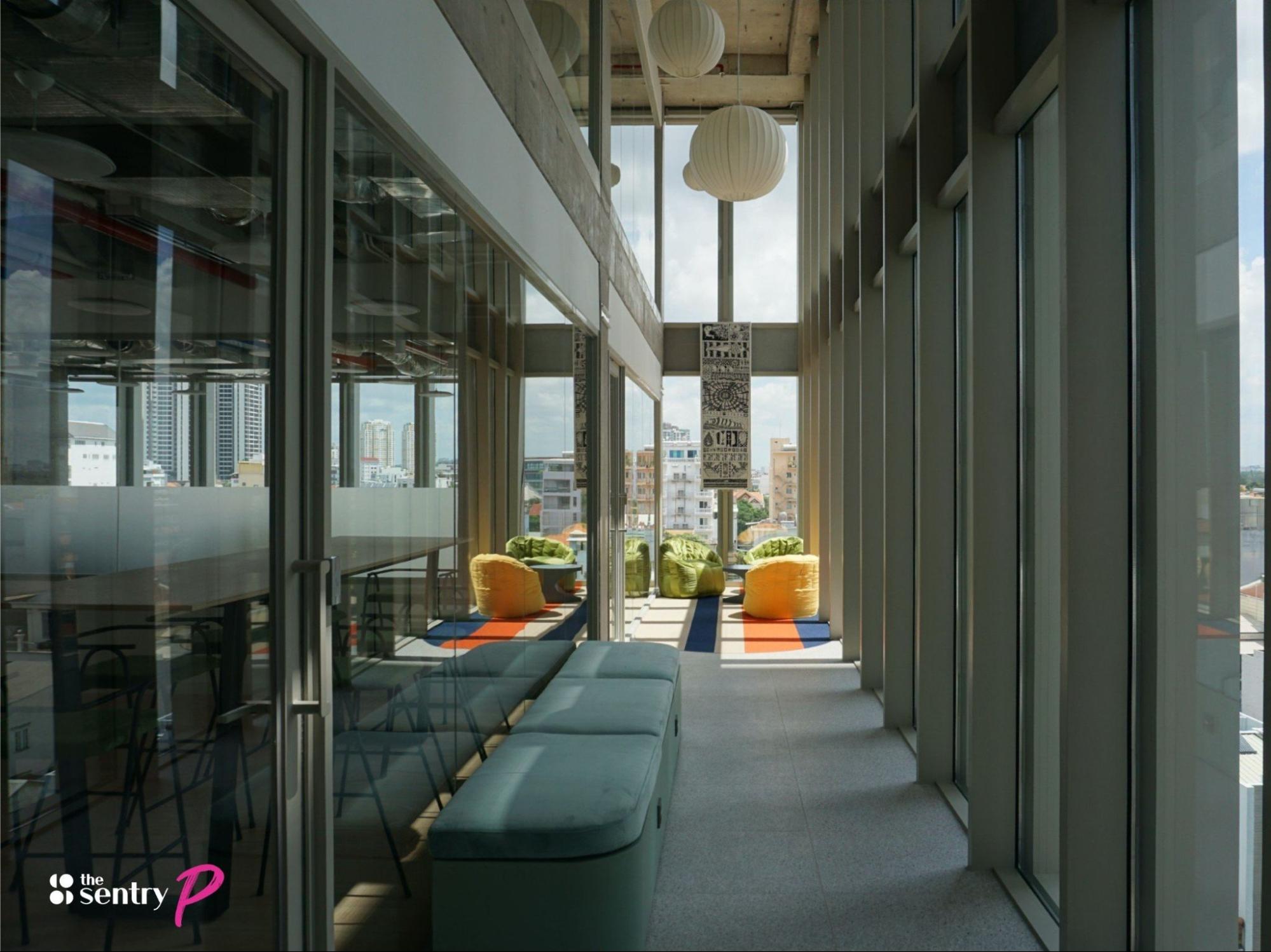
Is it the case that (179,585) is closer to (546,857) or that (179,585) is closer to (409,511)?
(409,511)

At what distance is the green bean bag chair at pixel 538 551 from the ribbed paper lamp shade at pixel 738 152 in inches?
130

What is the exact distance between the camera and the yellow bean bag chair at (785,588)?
9234 mm

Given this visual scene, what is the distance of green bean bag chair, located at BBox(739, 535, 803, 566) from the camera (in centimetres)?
1077

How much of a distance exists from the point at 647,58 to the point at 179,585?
28.4ft

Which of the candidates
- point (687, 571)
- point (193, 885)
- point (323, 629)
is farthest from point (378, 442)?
point (687, 571)

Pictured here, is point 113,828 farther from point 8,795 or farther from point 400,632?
point 400,632

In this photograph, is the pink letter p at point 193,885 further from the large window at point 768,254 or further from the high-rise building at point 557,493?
the large window at point 768,254

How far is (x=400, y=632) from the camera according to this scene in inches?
96.7

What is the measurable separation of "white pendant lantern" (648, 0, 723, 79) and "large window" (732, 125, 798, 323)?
5225 mm

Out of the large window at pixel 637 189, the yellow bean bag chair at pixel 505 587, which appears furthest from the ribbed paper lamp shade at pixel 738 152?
the yellow bean bag chair at pixel 505 587

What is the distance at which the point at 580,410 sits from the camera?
5.61 metres

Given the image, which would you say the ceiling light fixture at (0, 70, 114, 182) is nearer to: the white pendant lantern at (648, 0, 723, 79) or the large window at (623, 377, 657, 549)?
the white pendant lantern at (648, 0, 723, 79)

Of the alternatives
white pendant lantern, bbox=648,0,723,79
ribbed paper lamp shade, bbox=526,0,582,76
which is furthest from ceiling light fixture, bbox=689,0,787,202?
ribbed paper lamp shade, bbox=526,0,582,76

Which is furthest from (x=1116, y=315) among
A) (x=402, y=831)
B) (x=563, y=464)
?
(x=563, y=464)
